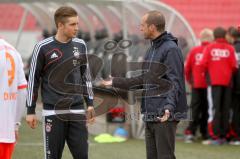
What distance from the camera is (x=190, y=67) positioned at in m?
12.2

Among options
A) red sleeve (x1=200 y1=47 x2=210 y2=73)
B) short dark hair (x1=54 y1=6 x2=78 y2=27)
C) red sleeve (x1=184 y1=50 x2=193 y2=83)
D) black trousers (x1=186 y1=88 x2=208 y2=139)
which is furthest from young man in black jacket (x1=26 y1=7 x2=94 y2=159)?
black trousers (x1=186 y1=88 x2=208 y2=139)

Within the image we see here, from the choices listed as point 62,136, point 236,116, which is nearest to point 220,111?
point 236,116

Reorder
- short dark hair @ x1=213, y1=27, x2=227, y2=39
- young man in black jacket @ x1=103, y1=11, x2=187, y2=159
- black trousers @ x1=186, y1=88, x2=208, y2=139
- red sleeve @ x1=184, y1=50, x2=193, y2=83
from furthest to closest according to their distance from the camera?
black trousers @ x1=186, y1=88, x2=208, y2=139 → red sleeve @ x1=184, y1=50, x2=193, y2=83 → short dark hair @ x1=213, y1=27, x2=227, y2=39 → young man in black jacket @ x1=103, y1=11, x2=187, y2=159

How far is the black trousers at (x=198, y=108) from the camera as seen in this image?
1220 cm

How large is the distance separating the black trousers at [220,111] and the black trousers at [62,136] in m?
5.14

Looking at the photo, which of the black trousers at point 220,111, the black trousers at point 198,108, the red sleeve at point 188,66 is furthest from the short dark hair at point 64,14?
the black trousers at point 198,108

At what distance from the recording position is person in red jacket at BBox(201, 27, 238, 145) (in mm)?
11484

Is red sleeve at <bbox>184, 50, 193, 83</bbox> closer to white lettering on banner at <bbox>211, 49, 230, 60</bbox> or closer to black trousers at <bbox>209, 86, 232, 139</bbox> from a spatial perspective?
white lettering on banner at <bbox>211, 49, 230, 60</bbox>

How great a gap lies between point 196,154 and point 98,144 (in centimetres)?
182

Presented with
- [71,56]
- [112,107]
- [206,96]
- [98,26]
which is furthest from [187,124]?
[71,56]

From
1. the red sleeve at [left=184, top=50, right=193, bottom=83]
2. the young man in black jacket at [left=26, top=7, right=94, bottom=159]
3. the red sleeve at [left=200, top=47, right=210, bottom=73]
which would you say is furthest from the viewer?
the red sleeve at [left=184, top=50, right=193, bottom=83]

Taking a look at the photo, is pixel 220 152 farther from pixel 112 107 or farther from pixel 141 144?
pixel 112 107

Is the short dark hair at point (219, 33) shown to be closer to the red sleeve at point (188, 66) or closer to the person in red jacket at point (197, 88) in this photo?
the person in red jacket at point (197, 88)

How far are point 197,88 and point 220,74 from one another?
75cm
